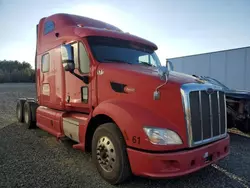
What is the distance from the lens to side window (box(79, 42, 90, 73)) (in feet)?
14.3

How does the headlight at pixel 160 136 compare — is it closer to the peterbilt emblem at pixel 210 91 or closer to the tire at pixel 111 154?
the tire at pixel 111 154

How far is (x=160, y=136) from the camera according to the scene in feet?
9.93

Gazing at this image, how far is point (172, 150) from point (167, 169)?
26 cm

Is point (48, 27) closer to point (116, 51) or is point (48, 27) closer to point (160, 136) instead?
point (116, 51)

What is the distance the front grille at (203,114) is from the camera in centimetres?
315

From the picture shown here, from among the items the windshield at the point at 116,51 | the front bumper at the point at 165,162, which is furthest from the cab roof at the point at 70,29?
the front bumper at the point at 165,162

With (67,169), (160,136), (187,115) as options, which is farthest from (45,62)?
(187,115)

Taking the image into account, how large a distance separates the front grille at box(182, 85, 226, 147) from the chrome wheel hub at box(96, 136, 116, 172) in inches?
47.3

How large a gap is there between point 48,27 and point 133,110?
13.6ft

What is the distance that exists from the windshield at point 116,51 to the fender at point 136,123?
48.8 inches

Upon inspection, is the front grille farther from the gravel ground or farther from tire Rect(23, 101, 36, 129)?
the gravel ground

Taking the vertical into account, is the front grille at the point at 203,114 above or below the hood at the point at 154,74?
below

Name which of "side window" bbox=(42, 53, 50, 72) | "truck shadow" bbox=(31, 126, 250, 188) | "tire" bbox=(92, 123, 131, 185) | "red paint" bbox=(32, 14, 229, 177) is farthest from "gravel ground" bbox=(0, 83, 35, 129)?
"tire" bbox=(92, 123, 131, 185)

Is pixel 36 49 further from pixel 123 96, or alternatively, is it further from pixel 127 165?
pixel 127 165
